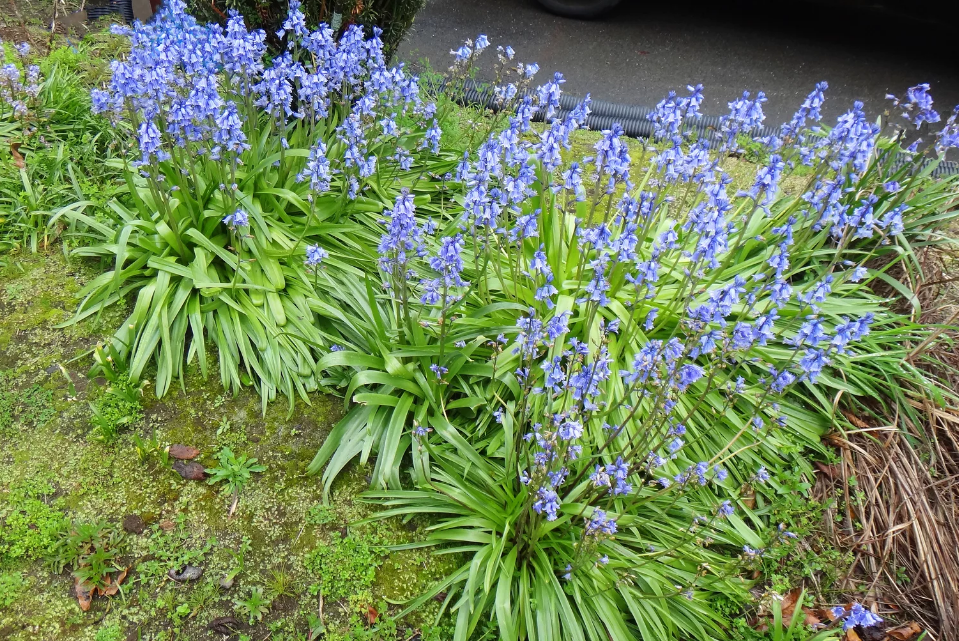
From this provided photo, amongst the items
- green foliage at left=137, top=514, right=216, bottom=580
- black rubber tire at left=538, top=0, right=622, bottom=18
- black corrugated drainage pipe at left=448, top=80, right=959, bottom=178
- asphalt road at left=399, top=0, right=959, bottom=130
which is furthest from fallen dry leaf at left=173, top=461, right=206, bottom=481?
black rubber tire at left=538, top=0, right=622, bottom=18

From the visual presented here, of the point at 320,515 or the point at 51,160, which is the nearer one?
the point at 320,515

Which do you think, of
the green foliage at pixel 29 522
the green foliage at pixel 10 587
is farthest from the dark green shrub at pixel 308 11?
the green foliage at pixel 10 587

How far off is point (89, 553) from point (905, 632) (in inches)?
143

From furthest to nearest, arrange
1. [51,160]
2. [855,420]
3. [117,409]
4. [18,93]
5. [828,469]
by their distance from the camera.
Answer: [18,93] → [51,160] → [855,420] → [828,469] → [117,409]

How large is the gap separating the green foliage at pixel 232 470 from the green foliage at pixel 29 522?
0.63 metres

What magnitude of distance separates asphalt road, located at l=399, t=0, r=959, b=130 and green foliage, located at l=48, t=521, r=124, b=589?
5562 mm

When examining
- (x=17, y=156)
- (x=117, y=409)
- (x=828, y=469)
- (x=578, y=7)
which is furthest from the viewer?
(x=578, y=7)

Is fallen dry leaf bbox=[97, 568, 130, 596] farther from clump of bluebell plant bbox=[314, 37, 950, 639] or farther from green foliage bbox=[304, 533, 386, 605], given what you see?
clump of bluebell plant bbox=[314, 37, 950, 639]

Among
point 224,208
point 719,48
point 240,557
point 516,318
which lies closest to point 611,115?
point 719,48

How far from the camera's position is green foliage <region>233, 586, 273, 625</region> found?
8.77 ft

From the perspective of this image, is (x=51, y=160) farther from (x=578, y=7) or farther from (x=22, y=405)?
(x=578, y=7)

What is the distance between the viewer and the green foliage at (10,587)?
2.61 meters

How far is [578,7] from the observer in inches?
323

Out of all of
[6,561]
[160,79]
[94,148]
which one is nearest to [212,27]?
[160,79]
